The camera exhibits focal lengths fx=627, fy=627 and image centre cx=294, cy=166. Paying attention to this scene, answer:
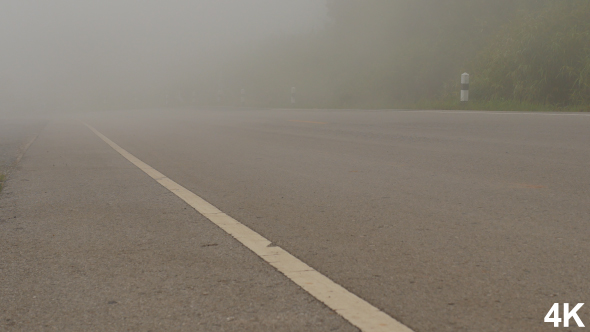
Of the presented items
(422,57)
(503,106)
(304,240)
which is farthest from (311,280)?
(422,57)

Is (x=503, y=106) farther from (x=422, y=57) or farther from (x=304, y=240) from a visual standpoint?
(x=304, y=240)

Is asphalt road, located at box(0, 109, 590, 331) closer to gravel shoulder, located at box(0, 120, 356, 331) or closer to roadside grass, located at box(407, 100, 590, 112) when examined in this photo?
gravel shoulder, located at box(0, 120, 356, 331)

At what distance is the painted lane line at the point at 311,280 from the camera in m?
1.96

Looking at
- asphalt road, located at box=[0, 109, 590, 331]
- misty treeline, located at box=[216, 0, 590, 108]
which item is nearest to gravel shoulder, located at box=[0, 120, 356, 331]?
asphalt road, located at box=[0, 109, 590, 331]

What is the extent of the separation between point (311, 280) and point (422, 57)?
20149 millimetres

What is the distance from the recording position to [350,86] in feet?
78.9

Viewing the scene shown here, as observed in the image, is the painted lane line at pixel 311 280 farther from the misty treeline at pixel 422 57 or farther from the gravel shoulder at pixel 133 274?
the misty treeline at pixel 422 57

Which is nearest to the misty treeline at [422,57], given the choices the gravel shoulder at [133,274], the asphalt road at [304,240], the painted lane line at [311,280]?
the asphalt road at [304,240]

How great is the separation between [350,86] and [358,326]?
22500 mm

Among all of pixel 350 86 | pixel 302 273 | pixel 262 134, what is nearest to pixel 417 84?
pixel 350 86

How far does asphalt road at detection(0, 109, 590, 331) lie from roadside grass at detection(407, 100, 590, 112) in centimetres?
660

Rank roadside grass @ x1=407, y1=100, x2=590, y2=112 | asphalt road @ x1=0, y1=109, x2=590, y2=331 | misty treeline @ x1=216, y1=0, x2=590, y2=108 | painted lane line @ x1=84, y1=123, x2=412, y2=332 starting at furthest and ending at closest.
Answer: misty treeline @ x1=216, y1=0, x2=590, y2=108, roadside grass @ x1=407, y1=100, x2=590, y2=112, asphalt road @ x1=0, y1=109, x2=590, y2=331, painted lane line @ x1=84, y1=123, x2=412, y2=332

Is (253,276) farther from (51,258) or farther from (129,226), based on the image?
(129,226)

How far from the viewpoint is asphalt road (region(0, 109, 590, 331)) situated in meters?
2.10
